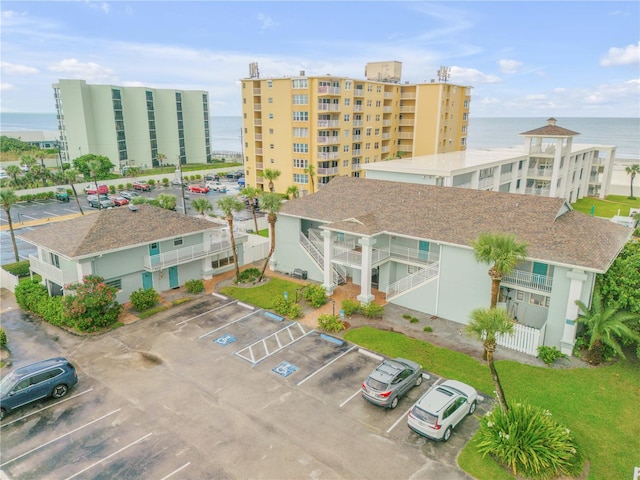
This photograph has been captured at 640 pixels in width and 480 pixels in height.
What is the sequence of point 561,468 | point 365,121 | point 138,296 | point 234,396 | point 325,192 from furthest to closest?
point 365,121 < point 325,192 < point 138,296 < point 234,396 < point 561,468

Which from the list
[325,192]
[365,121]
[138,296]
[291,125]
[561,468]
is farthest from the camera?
[365,121]

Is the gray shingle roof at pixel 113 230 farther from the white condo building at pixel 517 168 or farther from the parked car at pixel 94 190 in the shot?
the parked car at pixel 94 190

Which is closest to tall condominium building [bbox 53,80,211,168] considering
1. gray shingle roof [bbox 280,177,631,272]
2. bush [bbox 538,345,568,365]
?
gray shingle roof [bbox 280,177,631,272]

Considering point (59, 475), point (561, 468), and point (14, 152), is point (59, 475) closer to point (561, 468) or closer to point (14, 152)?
point (561, 468)

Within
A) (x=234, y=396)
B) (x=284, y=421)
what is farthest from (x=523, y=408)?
(x=234, y=396)

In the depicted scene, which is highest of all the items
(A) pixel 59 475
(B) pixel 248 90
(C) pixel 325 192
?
(B) pixel 248 90

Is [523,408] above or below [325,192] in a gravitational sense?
below

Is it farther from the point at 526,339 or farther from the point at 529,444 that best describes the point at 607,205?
the point at 529,444

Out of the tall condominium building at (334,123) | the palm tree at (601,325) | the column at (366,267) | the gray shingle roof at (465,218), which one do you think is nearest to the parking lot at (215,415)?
the column at (366,267)
